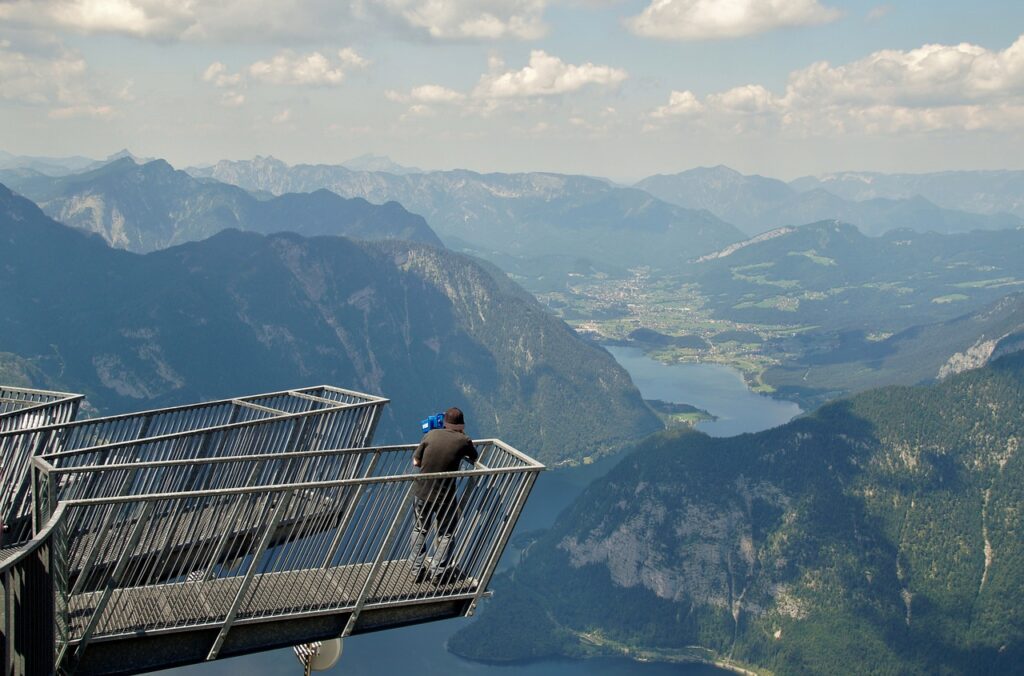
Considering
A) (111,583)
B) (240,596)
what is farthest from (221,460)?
(111,583)

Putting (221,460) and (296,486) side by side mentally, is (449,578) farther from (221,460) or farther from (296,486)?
(221,460)

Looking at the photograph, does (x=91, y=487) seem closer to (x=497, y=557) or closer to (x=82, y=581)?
(x=82, y=581)

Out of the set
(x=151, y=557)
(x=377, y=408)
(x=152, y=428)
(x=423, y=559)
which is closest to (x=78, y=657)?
(x=151, y=557)

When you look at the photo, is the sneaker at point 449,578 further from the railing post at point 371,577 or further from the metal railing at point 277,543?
the railing post at point 371,577

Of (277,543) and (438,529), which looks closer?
(438,529)

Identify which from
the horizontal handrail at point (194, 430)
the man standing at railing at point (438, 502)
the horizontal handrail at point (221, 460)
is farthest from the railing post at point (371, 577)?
the horizontal handrail at point (194, 430)
